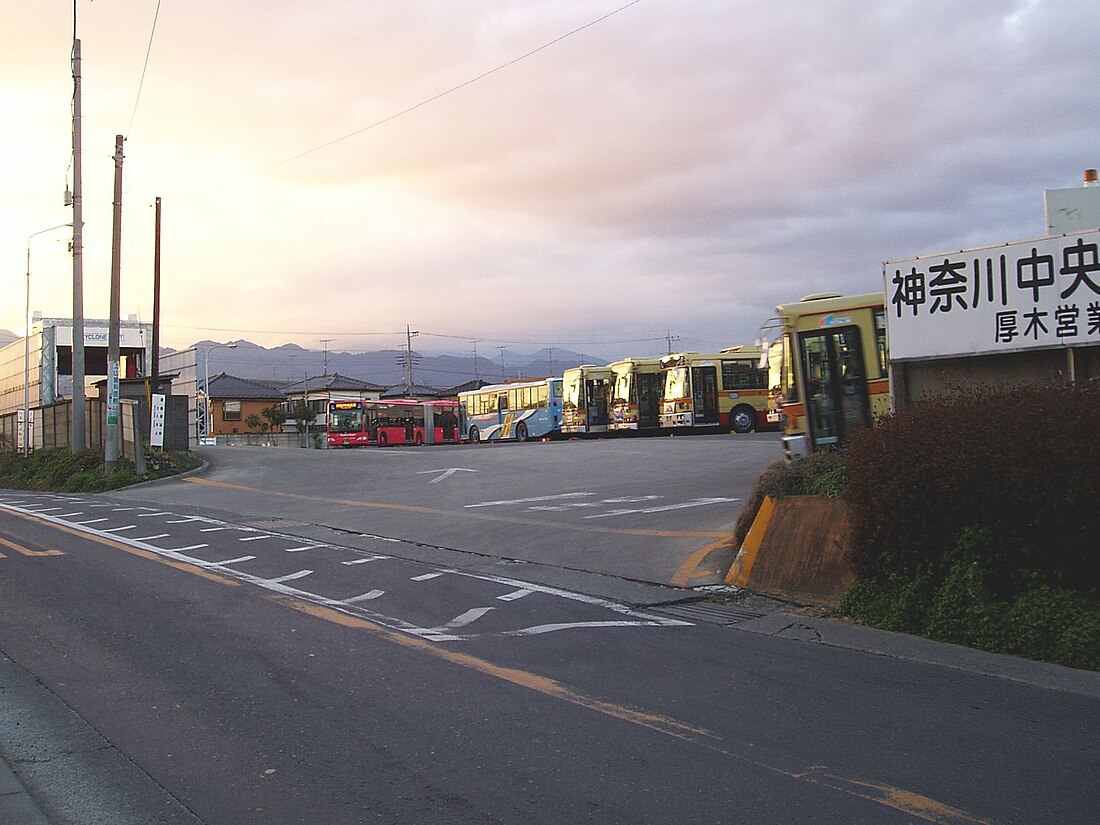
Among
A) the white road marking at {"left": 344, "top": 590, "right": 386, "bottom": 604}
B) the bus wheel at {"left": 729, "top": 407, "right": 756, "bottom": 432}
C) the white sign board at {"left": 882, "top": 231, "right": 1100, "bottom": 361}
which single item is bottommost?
the white road marking at {"left": 344, "top": 590, "right": 386, "bottom": 604}

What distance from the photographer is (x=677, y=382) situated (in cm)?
4003

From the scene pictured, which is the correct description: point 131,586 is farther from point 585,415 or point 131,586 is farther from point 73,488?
point 585,415

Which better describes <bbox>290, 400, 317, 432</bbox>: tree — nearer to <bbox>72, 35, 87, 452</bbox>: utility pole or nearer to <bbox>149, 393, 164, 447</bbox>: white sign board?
<bbox>72, 35, 87, 452</bbox>: utility pole

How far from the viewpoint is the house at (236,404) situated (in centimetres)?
8819

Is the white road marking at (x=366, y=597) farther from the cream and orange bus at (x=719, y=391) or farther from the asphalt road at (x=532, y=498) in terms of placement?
the cream and orange bus at (x=719, y=391)

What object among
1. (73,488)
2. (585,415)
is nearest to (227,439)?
(585,415)

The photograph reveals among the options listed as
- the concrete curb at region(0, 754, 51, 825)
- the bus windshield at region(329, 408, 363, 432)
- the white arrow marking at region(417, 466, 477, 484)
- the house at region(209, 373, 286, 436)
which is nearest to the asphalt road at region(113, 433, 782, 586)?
the white arrow marking at region(417, 466, 477, 484)

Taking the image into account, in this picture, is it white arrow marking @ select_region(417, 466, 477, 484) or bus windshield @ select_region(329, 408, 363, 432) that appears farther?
bus windshield @ select_region(329, 408, 363, 432)

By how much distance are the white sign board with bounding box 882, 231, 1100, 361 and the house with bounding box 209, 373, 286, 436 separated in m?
79.4

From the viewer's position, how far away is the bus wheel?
39.4 metres

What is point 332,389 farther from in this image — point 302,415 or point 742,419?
point 742,419

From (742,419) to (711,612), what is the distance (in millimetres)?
30993

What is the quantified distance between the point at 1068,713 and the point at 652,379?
117 feet

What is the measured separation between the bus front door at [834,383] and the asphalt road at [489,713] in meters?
5.61
